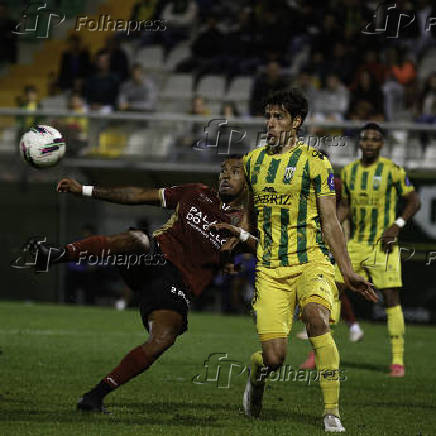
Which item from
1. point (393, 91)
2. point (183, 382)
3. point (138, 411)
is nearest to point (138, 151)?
point (393, 91)

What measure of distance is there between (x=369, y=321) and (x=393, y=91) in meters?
4.30

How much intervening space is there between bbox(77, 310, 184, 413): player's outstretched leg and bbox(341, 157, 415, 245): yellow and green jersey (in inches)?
Result: 183

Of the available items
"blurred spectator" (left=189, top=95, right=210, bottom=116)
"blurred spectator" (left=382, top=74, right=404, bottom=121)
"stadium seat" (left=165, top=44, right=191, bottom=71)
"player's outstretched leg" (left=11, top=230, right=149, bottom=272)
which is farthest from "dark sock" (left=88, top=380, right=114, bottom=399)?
"stadium seat" (left=165, top=44, right=191, bottom=71)

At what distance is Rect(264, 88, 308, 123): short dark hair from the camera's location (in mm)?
7207

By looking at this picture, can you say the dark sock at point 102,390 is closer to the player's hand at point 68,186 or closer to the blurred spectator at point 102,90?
the player's hand at point 68,186

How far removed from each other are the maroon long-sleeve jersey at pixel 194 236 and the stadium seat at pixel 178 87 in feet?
43.1

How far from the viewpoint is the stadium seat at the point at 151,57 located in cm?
2217

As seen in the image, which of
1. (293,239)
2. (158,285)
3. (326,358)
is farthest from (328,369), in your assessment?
(158,285)

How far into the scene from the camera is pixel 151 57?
73.3 ft

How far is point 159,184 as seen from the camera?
1798 cm

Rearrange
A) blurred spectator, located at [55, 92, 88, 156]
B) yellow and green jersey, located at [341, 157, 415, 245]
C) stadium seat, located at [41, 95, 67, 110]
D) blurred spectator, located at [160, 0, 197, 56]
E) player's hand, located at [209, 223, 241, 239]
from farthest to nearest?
blurred spectator, located at [160, 0, 197, 56] → stadium seat, located at [41, 95, 67, 110] → blurred spectator, located at [55, 92, 88, 156] → yellow and green jersey, located at [341, 157, 415, 245] → player's hand, located at [209, 223, 241, 239]

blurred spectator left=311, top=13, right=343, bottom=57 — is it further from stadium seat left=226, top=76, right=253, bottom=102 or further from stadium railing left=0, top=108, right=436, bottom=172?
stadium railing left=0, top=108, right=436, bottom=172

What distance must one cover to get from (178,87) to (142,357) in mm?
14282

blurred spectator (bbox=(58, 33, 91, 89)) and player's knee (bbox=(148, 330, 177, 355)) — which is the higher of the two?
blurred spectator (bbox=(58, 33, 91, 89))
